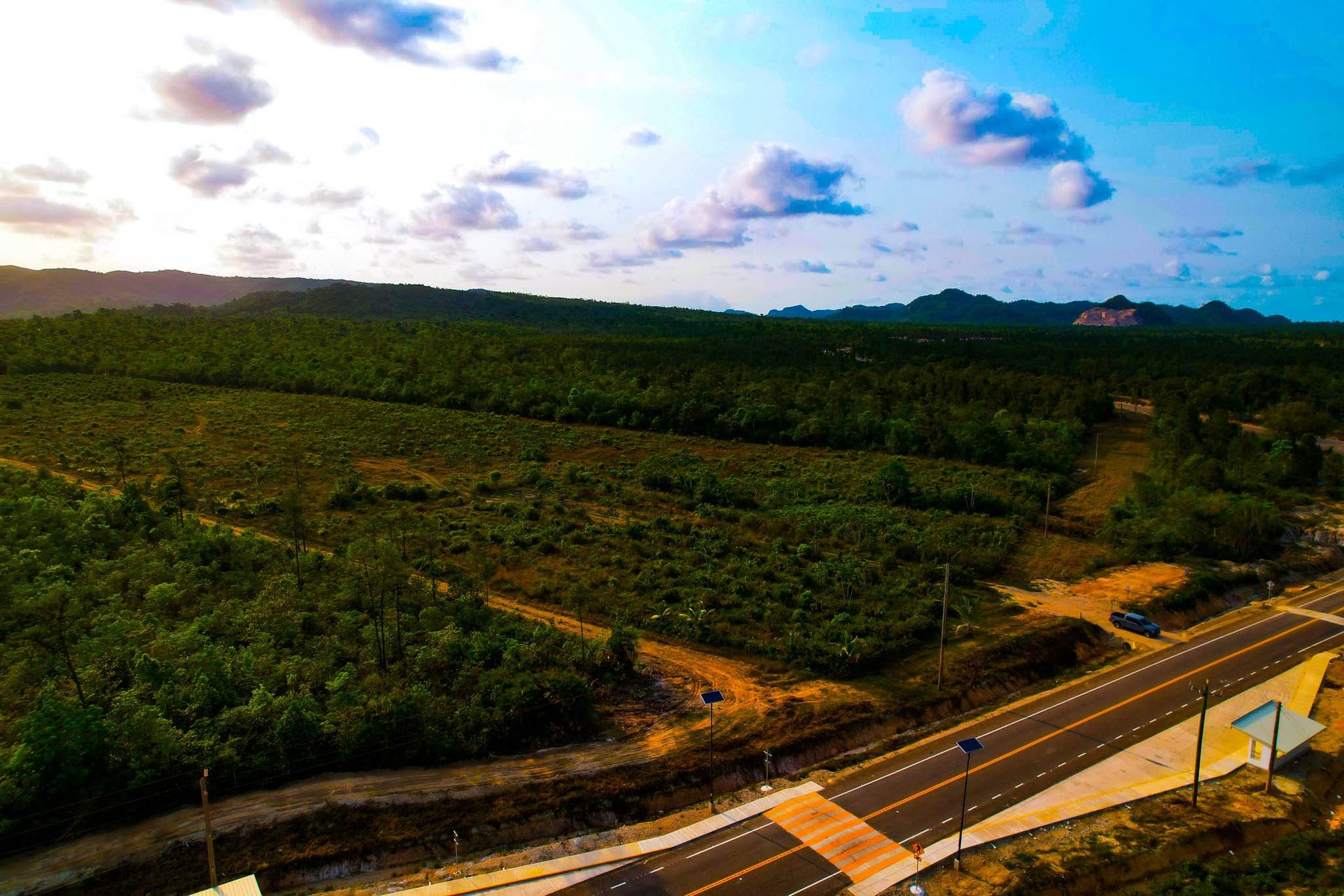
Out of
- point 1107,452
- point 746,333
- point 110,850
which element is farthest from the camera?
point 746,333

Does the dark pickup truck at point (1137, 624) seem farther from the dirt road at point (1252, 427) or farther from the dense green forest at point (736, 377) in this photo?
the dirt road at point (1252, 427)

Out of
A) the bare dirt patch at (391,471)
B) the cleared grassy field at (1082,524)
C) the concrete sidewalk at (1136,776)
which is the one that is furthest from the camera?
the bare dirt patch at (391,471)

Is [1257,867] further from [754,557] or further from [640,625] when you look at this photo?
[754,557]

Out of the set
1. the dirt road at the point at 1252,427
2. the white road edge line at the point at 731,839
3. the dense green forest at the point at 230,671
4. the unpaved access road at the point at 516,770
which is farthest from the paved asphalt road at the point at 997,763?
the dirt road at the point at 1252,427

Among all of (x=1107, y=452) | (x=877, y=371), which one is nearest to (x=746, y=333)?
(x=877, y=371)

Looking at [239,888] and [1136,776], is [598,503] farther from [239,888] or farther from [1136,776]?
[239,888]
